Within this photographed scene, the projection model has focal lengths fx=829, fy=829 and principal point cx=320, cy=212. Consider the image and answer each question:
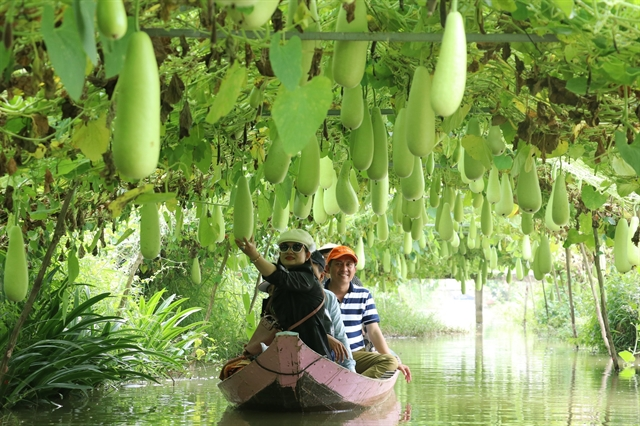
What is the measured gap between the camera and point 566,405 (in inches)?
273

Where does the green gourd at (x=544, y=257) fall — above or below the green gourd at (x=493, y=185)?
below

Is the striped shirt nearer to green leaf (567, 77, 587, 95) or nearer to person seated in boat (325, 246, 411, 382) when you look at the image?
person seated in boat (325, 246, 411, 382)

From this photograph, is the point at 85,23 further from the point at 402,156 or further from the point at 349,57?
the point at 402,156

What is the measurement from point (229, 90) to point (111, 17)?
0.91 m

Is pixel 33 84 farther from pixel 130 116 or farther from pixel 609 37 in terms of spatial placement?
pixel 609 37

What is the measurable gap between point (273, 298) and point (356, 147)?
3158 mm

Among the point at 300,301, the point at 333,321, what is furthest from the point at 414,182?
the point at 333,321

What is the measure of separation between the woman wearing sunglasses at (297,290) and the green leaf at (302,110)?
131 inches

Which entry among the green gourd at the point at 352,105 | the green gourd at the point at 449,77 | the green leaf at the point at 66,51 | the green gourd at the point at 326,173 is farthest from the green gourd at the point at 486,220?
the green leaf at the point at 66,51

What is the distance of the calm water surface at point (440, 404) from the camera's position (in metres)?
5.83

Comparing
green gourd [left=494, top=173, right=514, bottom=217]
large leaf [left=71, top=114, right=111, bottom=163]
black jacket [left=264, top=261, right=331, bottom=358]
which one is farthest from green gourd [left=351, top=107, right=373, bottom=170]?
black jacket [left=264, top=261, right=331, bottom=358]

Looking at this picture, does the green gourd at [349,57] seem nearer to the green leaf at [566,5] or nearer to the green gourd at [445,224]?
the green leaf at [566,5]

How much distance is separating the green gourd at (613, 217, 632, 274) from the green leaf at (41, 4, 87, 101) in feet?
12.2

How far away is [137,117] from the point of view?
145cm
